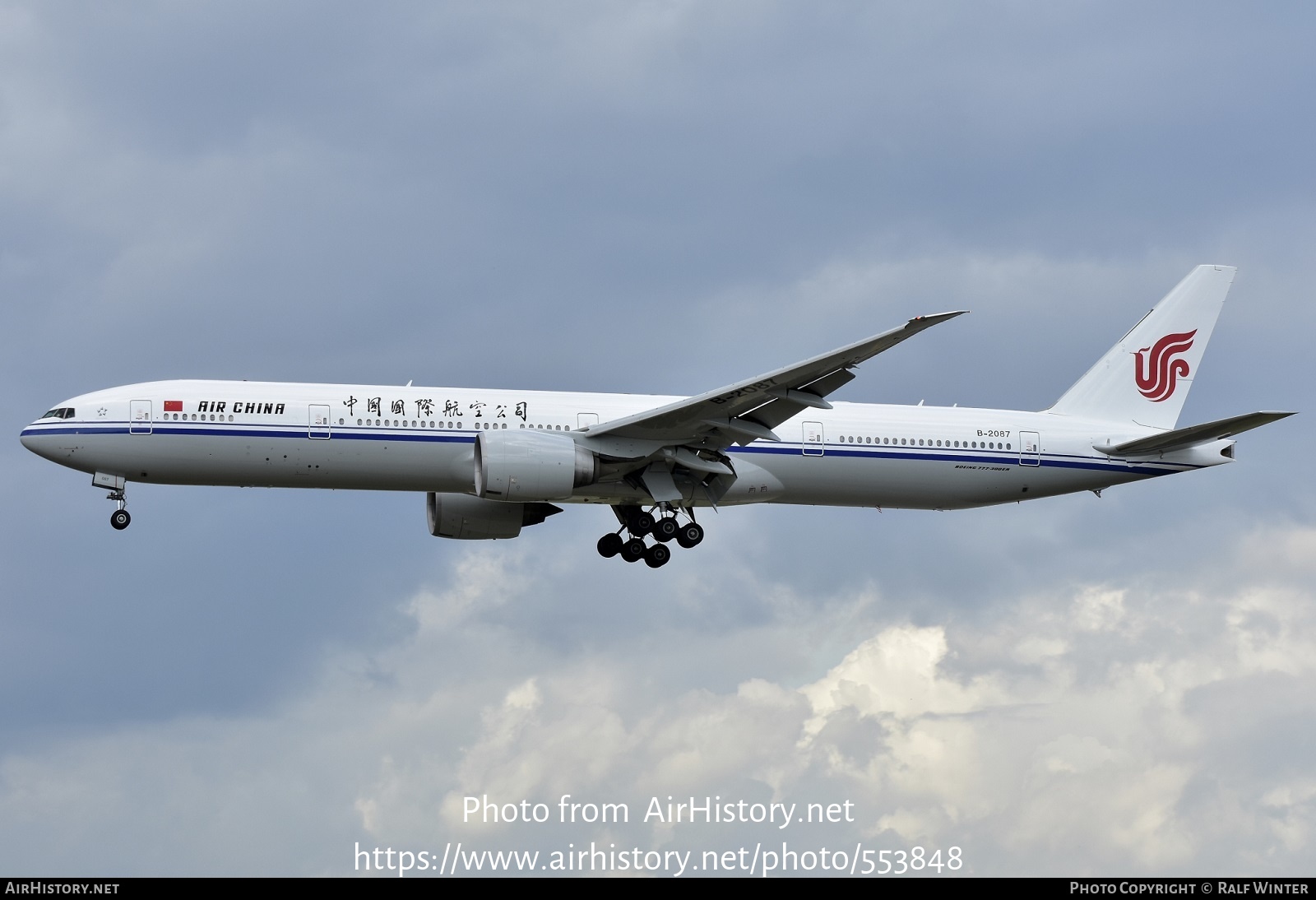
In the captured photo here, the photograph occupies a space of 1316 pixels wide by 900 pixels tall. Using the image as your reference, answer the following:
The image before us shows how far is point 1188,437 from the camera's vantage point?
4675 cm

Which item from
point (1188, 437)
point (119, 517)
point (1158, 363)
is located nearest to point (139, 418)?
point (119, 517)

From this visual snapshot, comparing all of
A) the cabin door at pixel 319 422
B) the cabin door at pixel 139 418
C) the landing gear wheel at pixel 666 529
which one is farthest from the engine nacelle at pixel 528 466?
the cabin door at pixel 139 418

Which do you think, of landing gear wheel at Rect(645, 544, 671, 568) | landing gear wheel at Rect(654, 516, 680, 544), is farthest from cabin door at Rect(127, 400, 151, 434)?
landing gear wheel at Rect(645, 544, 671, 568)

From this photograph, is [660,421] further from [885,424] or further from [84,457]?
[84,457]

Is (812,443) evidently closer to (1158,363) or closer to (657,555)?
(657,555)

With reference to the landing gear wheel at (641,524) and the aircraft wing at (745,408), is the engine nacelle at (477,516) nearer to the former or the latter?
the landing gear wheel at (641,524)

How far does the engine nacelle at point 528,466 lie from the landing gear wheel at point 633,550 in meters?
4.29

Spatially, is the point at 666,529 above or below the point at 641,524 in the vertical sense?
below

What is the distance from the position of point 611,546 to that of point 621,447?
15.8 feet

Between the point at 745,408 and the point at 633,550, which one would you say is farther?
the point at 633,550

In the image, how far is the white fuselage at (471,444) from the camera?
4250cm

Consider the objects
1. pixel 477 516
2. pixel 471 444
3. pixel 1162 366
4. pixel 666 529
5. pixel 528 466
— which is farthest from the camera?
pixel 1162 366

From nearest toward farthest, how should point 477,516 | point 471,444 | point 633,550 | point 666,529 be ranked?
point 471,444, point 666,529, point 633,550, point 477,516

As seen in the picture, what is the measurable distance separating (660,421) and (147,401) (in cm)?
1254
